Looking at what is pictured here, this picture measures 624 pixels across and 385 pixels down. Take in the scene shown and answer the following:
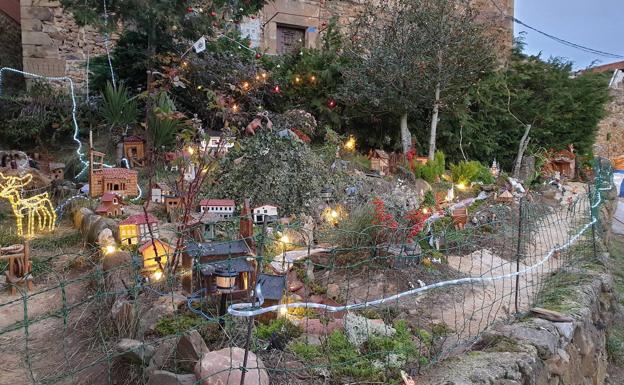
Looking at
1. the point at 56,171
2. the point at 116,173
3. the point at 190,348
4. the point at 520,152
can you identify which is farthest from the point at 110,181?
the point at 520,152

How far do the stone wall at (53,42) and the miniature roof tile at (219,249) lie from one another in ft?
28.0

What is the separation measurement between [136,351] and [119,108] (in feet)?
19.3

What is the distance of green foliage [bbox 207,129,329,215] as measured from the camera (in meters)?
5.55

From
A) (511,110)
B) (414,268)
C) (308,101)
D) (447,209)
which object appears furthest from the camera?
(511,110)

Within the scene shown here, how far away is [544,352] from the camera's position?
9.14 feet

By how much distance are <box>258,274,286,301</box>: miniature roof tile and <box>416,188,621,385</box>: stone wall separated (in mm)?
997

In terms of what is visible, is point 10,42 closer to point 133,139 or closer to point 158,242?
point 133,139

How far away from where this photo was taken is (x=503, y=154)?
11484 millimetres

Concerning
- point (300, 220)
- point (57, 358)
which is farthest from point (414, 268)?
point (57, 358)

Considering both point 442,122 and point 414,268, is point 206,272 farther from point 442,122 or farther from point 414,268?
point 442,122

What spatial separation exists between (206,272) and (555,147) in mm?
11455

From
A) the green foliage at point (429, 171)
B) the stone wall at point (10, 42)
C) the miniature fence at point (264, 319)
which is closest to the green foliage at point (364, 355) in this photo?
the miniature fence at point (264, 319)

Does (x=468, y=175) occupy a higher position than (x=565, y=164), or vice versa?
(x=565, y=164)

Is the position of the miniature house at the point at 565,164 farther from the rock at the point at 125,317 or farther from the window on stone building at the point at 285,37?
the rock at the point at 125,317
